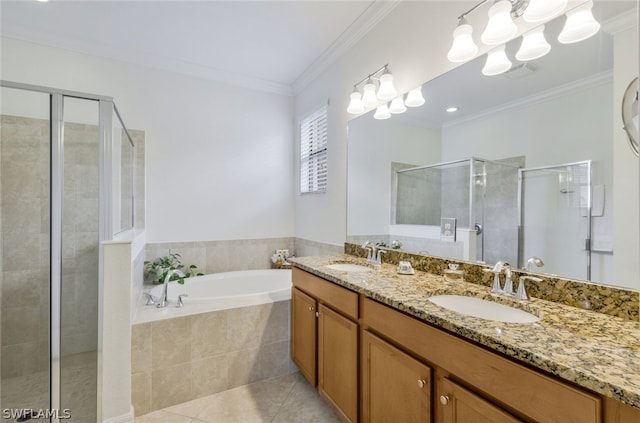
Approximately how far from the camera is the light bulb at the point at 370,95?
210cm

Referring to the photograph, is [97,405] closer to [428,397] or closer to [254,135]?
[428,397]

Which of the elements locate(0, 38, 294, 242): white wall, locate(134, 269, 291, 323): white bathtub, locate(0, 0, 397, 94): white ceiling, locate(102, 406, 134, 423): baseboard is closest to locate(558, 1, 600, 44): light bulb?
locate(0, 0, 397, 94): white ceiling

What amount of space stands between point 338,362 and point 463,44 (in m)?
1.76

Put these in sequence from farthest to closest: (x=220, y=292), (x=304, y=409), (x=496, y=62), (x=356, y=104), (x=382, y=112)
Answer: (x=220, y=292) < (x=356, y=104) < (x=382, y=112) < (x=304, y=409) < (x=496, y=62)

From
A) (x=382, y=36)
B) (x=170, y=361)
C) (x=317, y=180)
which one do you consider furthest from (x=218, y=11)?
(x=170, y=361)

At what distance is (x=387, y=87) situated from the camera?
1.97 metres

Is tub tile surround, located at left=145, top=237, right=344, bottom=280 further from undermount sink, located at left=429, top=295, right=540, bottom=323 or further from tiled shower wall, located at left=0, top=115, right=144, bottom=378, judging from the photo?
undermount sink, located at left=429, top=295, right=540, bottom=323

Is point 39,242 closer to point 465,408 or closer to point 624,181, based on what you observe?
point 465,408

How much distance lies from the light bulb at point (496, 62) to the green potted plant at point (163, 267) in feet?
8.54

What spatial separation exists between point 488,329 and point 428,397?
0.36m

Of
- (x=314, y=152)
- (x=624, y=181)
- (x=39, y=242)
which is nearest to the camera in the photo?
(x=624, y=181)

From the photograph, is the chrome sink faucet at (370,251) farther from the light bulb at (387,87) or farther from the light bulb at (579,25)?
the light bulb at (579,25)

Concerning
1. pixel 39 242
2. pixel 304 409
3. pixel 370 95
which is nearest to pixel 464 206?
pixel 370 95

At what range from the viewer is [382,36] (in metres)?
2.09
